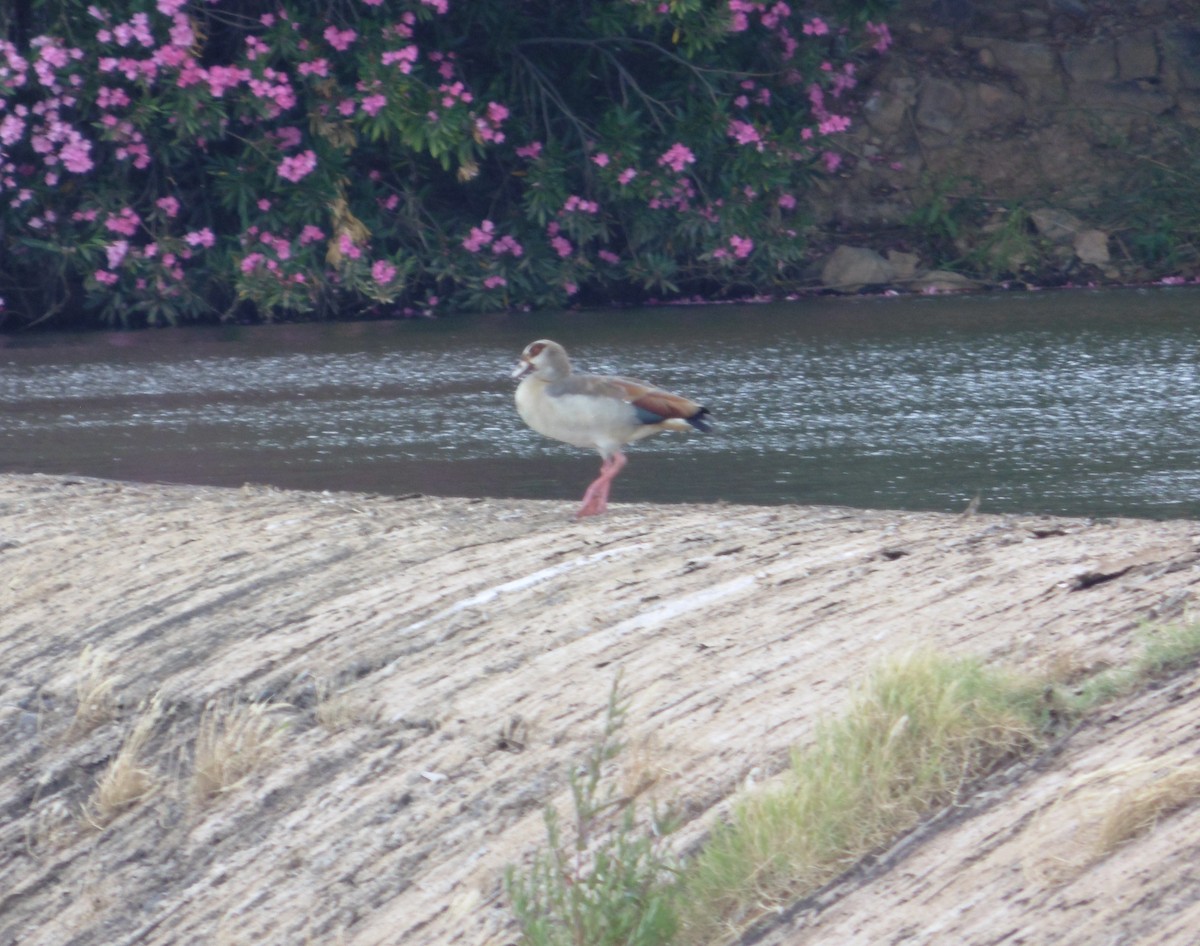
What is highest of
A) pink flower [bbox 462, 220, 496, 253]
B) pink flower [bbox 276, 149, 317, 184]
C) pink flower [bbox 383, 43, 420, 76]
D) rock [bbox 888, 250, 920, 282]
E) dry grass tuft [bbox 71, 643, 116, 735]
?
pink flower [bbox 383, 43, 420, 76]

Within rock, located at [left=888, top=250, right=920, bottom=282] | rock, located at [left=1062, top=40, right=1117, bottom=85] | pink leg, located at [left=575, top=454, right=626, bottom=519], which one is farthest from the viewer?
rock, located at [left=1062, top=40, right=1117, bottom=85]

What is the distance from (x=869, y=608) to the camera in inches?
168

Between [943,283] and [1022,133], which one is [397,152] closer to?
[943,283]

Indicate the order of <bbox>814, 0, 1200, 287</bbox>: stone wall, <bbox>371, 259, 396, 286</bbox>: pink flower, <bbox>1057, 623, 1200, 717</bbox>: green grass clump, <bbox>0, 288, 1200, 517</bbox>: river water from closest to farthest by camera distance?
<bbox>1057, 623, 1200, 717</bbox>: green grass clump, <bbox>0, 288, 1200, 517</bbox>: river water, <bbox>371, 259, 396, 286</bbox>: pink flower, <bbox>814, 0, 1200, 287</bbox>: stone wall

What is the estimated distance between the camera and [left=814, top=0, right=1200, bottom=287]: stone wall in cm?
1348

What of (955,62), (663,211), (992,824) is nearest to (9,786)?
(992,824)

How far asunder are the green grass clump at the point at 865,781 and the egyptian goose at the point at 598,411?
83.8 inches

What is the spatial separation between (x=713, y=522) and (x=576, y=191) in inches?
288

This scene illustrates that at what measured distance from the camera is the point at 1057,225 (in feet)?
44.5

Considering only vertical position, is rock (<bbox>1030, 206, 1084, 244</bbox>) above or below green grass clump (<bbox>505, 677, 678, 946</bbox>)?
above

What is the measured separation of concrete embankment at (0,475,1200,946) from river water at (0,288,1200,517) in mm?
1351

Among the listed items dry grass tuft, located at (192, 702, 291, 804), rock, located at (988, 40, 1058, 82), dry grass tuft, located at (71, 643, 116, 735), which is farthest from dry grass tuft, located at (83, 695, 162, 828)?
rock, located at (988, 40, 1058, 82)

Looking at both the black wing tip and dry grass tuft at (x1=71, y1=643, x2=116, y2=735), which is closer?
dry grass tuft at (x1=71, y1=643, x2=116, y2=735)

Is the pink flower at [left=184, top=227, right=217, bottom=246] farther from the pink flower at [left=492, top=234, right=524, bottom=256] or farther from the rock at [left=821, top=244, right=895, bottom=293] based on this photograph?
the rock at [left=821, top=244, right=895, bottom=293]
